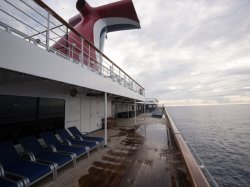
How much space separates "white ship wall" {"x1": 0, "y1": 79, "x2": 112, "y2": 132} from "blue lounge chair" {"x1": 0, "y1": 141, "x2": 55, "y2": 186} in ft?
4.92

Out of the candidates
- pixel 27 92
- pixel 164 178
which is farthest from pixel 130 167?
pixel 27 92

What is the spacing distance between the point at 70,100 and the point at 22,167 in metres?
3.79

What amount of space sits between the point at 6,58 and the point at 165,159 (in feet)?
13.9

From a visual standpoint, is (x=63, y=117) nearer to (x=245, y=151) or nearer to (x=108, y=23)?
(x=108, y=23)

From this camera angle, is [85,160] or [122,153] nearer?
[85,160]

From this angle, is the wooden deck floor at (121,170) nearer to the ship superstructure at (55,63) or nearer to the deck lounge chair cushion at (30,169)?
the deck lounge chair cushion at (30,169)

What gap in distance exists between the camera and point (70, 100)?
6.51 meters

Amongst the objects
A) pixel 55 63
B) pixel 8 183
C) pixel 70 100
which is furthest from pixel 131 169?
pixel 70 100

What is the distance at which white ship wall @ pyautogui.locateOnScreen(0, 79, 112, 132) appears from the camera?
4.12m

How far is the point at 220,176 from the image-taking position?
885 centimetres

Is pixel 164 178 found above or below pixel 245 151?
above

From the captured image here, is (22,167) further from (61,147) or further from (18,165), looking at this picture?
(61,147)

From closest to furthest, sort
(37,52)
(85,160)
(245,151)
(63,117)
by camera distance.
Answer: (37,52) → (85,160) → (63,117) → (245,151)

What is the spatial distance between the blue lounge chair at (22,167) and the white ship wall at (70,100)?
1500 mm
